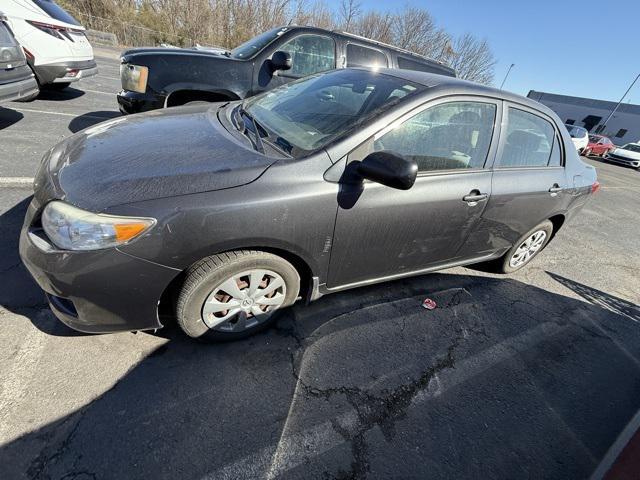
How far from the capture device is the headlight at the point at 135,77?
395 centimetres

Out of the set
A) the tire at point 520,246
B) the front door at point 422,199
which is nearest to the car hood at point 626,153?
the tire at point 520,246

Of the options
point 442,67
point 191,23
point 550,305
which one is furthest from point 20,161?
point 191,23

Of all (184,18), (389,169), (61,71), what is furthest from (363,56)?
(184,18)

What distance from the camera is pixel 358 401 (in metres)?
1.98

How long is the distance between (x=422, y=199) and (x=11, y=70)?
18.6 ft

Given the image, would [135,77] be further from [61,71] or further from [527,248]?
[527,248]

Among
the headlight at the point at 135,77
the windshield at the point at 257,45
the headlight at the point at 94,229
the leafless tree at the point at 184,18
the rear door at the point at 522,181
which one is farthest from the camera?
the leafless tree at the point at 184,18

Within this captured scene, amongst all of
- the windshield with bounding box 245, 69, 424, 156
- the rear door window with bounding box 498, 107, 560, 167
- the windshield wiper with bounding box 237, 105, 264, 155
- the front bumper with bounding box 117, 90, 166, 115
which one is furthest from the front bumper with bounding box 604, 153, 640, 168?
the front bumper with bounding box 117, 90, 166, 115

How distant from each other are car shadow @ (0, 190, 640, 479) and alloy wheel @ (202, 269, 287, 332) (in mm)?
178

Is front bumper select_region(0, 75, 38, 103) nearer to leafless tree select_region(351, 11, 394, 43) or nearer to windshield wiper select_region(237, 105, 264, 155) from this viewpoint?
windshield wiper select_region(237, 105, 264, 155)

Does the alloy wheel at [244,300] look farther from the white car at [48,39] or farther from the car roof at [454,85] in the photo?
the white car at [48,39]

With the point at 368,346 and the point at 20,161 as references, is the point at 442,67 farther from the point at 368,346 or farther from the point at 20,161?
the point at 20,161

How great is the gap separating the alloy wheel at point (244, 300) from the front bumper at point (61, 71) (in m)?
6.23

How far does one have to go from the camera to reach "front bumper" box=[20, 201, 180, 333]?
1.56 m
